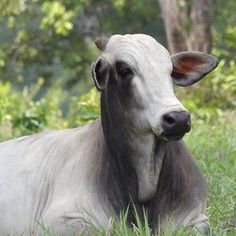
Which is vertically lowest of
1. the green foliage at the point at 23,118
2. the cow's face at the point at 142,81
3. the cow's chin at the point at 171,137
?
the green foliage at the point at 23,118

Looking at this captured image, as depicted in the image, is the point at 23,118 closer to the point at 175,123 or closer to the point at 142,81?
the point at 142,81

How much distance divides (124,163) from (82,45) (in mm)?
18176

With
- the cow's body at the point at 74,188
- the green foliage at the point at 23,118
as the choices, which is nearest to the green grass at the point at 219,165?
the cow's body at the point at 74,188

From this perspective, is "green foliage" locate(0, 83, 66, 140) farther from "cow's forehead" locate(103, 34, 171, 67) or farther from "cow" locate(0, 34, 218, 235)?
"cow's forehead" locate(103, 34, 171, 67)

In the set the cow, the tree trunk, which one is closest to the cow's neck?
the cow

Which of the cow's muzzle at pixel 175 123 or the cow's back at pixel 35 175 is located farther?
the cow's back at pixel 35 175

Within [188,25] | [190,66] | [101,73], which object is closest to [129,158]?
[101,73]

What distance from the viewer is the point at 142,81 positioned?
4.21 m

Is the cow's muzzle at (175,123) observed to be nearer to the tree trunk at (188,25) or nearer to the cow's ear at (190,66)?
the cow's ear at (190,66)

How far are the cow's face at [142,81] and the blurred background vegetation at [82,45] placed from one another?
2862 mm

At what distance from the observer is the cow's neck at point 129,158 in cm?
432

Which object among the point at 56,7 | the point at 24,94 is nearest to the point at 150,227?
the point at 24,94

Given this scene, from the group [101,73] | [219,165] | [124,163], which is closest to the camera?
[101,73]

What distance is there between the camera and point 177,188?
14.6 feet
